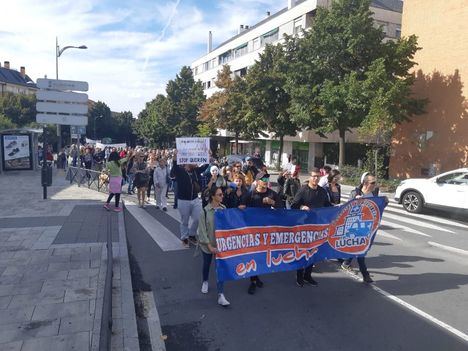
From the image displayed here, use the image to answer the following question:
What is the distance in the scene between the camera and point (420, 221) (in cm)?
1202

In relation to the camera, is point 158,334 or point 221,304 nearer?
point 158,334

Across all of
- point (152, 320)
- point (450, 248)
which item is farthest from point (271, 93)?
point (152, 320)

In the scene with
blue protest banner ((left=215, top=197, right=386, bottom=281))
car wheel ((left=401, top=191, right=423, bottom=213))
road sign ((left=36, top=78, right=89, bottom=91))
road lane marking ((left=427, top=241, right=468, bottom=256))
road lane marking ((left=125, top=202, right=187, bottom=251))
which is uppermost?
road sign ((left=36, top=78, right=89, bottom=91))

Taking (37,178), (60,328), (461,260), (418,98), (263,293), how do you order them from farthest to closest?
(418,98), (37,178), (461,260), (263,293), (60,328)

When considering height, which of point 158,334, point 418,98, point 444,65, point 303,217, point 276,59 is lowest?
point 158,334

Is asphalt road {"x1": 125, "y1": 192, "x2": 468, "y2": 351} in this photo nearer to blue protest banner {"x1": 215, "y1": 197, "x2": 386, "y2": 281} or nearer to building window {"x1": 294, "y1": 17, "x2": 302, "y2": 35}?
blue protest banner {"x1": 215, "y1": 197, "x2": 386, "y2": 281}

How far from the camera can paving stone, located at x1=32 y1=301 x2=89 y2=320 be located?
4656 millimetres

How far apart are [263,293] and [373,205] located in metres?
2.37

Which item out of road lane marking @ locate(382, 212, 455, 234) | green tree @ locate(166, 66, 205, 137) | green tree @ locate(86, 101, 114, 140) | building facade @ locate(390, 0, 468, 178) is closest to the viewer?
road lane marking @ locate(382, 212, 455, 234)

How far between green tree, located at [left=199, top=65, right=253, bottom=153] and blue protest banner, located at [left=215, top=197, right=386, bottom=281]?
26801mm

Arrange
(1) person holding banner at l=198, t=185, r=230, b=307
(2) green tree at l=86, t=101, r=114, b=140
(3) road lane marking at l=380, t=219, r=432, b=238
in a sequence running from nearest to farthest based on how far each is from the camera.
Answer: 1. (1) person holding banner at l=198, t=185, r=230, b=307
2. (3) road lane marking at l=380, t=219, r=432, b=238
3. (2) green tree at l=86, t=101, r=114, b=140

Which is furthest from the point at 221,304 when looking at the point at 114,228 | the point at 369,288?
the point at 114,228

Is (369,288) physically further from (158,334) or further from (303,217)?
(158,334)

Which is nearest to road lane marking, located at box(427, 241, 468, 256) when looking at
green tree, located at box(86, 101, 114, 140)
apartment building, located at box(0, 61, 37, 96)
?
green tree, located at box(86, 101, 114, 140)
